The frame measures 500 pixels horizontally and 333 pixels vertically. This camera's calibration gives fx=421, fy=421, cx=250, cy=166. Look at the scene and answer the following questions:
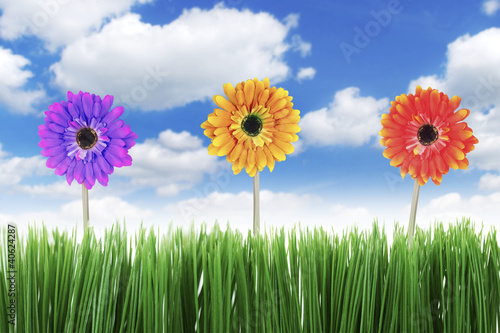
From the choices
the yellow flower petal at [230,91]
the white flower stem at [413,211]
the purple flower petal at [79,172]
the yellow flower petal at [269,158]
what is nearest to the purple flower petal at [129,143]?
the purple flower petal at [79,172]

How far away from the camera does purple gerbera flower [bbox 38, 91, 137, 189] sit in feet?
6.17

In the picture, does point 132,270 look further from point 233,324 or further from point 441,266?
point 441,266

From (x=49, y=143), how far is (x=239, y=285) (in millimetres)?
1080

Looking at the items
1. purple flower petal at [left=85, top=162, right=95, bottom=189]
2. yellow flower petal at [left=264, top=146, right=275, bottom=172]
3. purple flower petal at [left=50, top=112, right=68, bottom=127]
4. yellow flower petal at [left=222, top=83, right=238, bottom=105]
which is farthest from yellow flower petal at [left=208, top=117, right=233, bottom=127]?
purple flower petal at [left=50, top=112, right=68, bottom=127]

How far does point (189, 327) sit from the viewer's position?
1651 millimetres

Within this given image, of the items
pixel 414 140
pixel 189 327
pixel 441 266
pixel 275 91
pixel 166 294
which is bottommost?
pixel 189 327

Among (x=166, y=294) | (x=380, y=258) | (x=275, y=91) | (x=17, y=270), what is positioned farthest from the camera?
(x=275, y=91)

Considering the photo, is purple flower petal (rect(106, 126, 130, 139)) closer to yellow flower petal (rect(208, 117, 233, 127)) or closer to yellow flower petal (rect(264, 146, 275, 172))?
yellow flower petal (rect(208, 117, 233, 127))

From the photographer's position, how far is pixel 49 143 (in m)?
1.92

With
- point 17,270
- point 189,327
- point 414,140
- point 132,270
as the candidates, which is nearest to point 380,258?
point 414,140

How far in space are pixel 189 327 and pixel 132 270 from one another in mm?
320

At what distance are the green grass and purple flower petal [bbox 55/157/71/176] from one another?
11.6 inches

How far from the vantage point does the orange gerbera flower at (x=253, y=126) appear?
188 centimetres

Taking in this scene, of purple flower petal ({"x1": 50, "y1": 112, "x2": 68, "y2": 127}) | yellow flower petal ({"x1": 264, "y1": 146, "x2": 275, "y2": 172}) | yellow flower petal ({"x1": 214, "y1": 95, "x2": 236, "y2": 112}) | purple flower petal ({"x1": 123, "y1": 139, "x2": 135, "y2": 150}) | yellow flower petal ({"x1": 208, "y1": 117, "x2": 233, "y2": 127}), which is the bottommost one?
yellow flower petal ({"x1": 264, "y1": 146, "x2": 275, "y2": 172})
